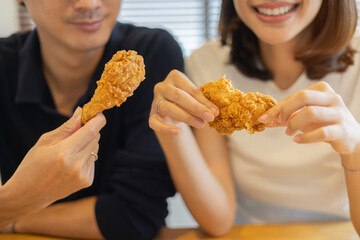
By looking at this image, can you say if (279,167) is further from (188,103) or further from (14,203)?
(14,203)

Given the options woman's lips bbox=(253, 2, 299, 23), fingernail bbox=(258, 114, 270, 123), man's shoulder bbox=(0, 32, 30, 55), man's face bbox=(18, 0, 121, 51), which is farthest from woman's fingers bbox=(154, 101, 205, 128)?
man's shoulder bbox=(0, 32, 30, 55)

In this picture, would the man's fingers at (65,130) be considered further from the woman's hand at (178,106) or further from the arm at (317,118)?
the arm at (317,118)

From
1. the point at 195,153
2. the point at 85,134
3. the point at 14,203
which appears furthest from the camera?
the point at 195,153

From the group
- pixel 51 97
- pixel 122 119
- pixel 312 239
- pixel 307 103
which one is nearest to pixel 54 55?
pixel 51 97

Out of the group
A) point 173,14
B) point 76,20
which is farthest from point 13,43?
point 173,14

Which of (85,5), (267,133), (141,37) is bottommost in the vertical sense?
(267,133)

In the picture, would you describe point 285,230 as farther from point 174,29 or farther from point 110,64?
point 174,29

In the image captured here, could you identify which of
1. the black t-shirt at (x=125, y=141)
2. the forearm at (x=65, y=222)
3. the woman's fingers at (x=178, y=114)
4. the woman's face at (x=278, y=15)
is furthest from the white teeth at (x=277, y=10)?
the forearm at (x=65, y=222)

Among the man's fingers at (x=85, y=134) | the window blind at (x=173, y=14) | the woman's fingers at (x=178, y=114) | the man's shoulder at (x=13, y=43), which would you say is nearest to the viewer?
the man's fingers at (x=85, y=134)
